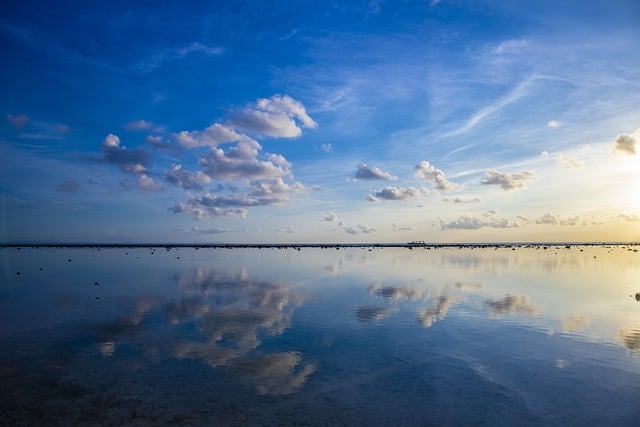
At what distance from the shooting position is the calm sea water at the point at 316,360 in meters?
11.8

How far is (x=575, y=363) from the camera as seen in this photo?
53.7 feet

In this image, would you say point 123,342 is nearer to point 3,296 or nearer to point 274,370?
point 274,370

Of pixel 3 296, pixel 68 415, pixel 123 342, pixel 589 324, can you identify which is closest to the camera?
pixel 68 415

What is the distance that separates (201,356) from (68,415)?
19.1ft

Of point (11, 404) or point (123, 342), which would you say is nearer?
point (11, 404)

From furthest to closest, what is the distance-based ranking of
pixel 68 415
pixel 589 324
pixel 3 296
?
1. pixel 3 296
2. pixel 589 324
3. pixel 68 415

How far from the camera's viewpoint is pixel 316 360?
53.9ft

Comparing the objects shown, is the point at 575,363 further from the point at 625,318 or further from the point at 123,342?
the point at 123,342

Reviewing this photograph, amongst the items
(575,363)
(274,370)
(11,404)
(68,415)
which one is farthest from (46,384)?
(575,363)

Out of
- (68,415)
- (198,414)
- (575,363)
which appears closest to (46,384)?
(68,415)

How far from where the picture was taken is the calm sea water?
11.8m

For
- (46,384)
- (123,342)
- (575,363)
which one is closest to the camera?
(46,384)

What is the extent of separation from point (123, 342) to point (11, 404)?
675 cm

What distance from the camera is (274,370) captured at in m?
15.1
